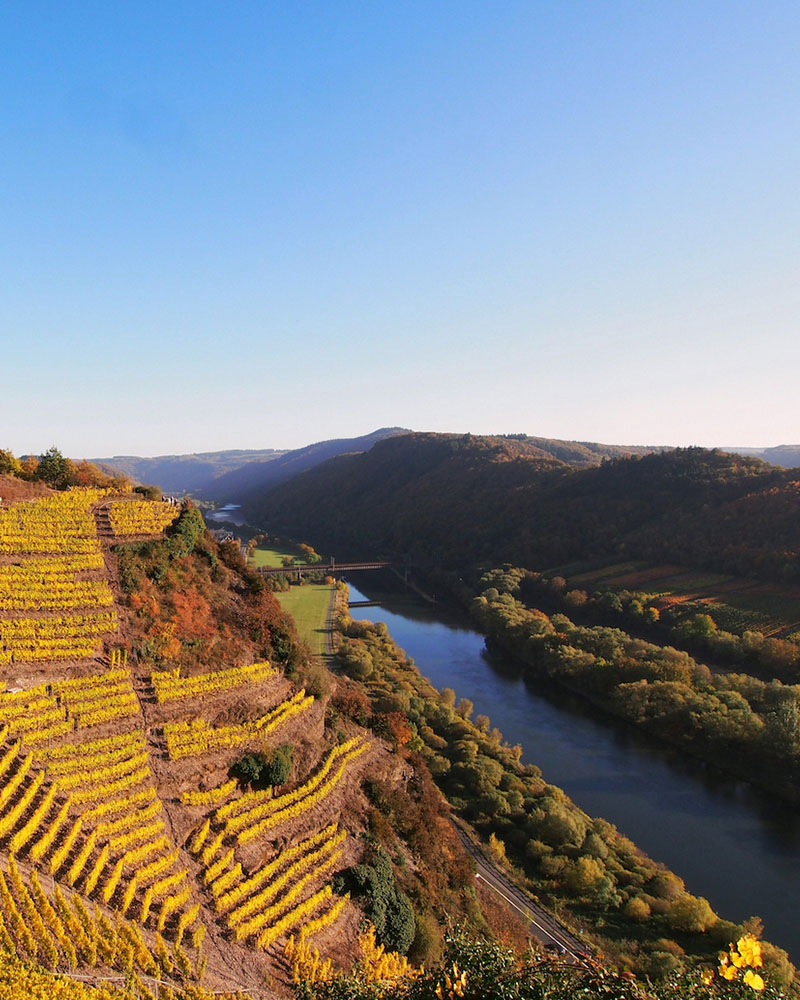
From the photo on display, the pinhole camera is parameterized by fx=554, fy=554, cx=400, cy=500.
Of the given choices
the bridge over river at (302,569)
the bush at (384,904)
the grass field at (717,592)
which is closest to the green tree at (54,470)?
the bush at (384,904)

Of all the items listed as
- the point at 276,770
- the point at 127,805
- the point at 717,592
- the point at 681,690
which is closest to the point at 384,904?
the point at 276,770

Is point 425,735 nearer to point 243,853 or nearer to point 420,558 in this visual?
point 243,853

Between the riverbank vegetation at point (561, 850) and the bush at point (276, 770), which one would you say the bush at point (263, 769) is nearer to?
the bush at point (276, 770)

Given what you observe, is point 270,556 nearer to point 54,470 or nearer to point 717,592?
point 54,470

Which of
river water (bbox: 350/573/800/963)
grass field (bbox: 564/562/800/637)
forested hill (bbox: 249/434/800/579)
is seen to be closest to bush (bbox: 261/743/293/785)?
Answer: river water (bbox: 350/573/800/963)

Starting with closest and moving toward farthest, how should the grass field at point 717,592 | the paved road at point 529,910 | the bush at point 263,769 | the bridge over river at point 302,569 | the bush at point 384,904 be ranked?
1. the bush at point 384,904
2. the bush at point 263,769
3. the paved road at point 529,910
4. the grass field at point 717,592
5. the bridge over river at point 302,569

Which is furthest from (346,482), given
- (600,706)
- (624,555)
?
(600,706)
